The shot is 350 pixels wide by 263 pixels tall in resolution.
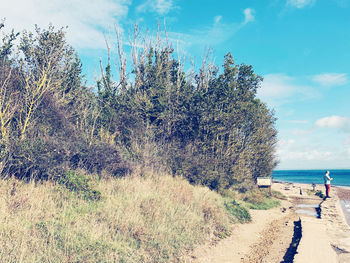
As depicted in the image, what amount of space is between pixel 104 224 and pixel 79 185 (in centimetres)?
319

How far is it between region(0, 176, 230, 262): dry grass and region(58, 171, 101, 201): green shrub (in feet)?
1.05

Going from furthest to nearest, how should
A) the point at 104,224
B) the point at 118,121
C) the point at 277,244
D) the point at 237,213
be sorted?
the point at 118,121 → the point at 237,213 → the point at 277,244 → the point at 104,224

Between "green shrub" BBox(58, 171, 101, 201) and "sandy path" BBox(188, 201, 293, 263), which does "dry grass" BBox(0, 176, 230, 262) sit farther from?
"sandy path" BBox(188, 201, 293, 263)

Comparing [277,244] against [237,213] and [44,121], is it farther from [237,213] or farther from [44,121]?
[44,121]

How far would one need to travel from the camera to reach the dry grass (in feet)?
18.1

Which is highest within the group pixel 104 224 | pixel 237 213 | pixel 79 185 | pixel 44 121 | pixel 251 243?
pixel 44 121

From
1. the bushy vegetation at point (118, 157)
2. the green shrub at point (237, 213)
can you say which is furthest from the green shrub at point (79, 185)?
the green shrub at point (237, 213)

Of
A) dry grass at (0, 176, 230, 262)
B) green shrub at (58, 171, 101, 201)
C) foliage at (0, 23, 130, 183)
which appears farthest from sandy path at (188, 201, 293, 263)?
foliage at (0, 23, 130, 183)

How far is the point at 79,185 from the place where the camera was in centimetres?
959

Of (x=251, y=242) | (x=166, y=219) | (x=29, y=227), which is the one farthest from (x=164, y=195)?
(x=29, y=227)

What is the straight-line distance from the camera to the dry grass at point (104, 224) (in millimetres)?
5516

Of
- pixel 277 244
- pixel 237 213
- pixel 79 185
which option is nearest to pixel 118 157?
pixel 79 185

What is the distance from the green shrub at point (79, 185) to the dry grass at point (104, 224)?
32 cm

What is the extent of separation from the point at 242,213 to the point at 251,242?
3229 millimetres
